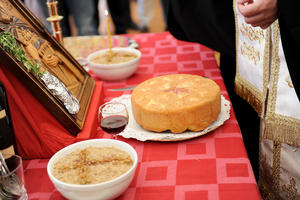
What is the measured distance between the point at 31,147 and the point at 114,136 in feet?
0.86

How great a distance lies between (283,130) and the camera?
1282 mm

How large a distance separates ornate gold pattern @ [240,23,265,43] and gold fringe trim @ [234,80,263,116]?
24 centimetres

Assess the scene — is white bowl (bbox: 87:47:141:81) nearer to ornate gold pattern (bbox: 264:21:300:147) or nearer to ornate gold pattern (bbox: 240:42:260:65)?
ornate gold pattern (bbox: 240:42:260:65)

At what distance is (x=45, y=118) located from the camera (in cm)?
110

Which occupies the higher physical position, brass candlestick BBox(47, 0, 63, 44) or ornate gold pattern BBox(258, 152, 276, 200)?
brass candlestick BBox(47, 0, 63, 44)

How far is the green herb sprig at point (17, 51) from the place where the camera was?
101 cm

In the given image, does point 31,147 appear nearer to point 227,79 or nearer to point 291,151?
point 291,151

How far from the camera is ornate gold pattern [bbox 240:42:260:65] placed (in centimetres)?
142

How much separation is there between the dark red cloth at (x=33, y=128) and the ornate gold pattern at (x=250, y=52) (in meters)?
0.71

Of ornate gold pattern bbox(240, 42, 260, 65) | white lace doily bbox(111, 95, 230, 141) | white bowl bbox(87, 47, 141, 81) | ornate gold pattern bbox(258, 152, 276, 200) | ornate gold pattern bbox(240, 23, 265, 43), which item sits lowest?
ornate gold pattern bbox(258, 152, 276, 200)

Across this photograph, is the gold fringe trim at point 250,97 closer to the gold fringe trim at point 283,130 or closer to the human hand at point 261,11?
the gold fringe trim at point 283,130

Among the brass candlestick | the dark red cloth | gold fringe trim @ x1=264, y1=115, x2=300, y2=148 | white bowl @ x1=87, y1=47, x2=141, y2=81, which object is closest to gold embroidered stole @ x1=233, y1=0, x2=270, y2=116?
gold fringe trim @ x1=264, y1=115, x2=300, y2=148

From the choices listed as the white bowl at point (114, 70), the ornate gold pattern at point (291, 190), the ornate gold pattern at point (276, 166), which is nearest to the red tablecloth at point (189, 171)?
the ornate gold pattern at point (276, 166)

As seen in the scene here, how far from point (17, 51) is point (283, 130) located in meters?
0.91
